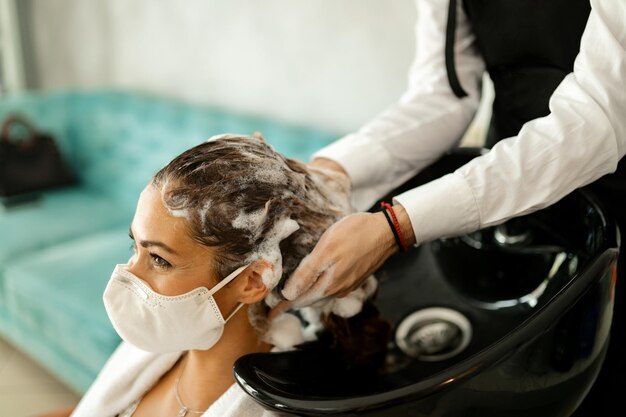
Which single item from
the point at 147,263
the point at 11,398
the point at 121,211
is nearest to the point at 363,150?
the point at 147,263

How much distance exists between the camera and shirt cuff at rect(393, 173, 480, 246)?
0.99 metres

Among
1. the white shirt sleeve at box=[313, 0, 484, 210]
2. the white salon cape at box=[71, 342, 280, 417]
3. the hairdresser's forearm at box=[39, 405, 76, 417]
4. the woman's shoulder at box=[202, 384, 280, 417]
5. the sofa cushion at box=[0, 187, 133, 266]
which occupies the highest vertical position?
the white shirt sleeve at box=[313, 0, 484, 210]

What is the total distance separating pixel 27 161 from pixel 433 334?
8.25 ft

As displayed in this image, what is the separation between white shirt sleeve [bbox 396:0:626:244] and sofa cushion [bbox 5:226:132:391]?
1.41m

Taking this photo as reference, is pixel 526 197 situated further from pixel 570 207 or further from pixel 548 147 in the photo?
pixel 570 207

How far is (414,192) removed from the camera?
1008 millimetres

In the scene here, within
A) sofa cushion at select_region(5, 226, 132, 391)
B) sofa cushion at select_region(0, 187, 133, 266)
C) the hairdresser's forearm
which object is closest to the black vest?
the hairdresser's forearm

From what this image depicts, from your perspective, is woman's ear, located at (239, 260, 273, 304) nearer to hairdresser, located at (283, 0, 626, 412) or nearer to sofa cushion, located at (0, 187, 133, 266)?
hairdresser, located at (283, 0, 626, 412)

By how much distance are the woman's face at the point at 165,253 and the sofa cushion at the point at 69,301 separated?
1167 millimetres

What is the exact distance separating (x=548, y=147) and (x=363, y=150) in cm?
33

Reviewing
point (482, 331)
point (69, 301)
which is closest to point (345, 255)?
point (482, 331)

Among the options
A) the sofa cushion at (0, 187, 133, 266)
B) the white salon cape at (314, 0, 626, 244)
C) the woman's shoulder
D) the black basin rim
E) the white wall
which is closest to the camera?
the black basin rim

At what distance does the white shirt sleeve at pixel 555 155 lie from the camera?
962 mm

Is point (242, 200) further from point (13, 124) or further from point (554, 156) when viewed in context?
point (13, 124)
